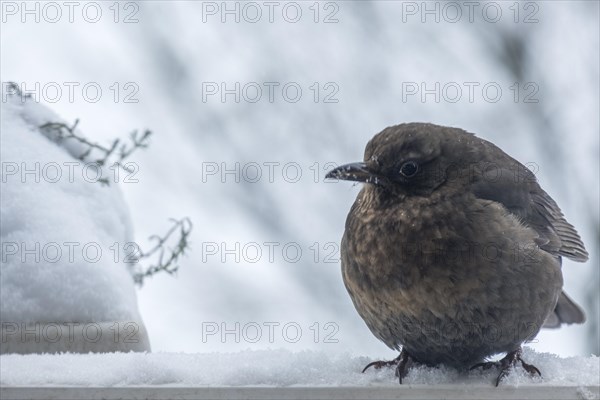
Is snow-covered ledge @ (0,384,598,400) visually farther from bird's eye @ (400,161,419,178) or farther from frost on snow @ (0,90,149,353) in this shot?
bird's eye @ (400,161,419,178)

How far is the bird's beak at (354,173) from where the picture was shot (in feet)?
9.80

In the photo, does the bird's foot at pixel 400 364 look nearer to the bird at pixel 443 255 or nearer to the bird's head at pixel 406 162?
the bird at pixel 443 255

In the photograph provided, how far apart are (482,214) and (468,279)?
0.90ft

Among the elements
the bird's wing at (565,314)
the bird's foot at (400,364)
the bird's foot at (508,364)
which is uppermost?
the bird's foot at (508,364)

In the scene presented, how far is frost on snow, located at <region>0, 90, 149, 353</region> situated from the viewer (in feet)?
8.99

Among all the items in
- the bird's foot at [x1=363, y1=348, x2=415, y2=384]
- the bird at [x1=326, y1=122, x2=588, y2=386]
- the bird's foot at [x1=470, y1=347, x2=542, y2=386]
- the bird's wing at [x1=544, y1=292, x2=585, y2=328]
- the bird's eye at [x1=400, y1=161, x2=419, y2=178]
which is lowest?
the bird's wing at [x1=544, y1=292, x2=585, y2=328]

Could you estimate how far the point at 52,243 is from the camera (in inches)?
111

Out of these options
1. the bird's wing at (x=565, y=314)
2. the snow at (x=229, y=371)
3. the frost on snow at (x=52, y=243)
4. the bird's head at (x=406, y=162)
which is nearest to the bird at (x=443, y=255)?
the bird's head at (x=406, y=162)

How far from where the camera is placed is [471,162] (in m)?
3.13

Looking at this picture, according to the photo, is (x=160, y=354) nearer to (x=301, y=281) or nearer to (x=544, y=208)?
(x=544, y=208)

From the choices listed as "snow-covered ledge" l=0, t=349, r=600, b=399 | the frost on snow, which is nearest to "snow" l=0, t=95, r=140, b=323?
the frost on snow

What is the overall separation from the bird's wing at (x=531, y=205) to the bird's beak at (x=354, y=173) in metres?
0.35

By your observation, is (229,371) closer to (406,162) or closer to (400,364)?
(400,364)

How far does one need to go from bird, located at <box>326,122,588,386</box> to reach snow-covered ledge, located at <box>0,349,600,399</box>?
0.16 meters
